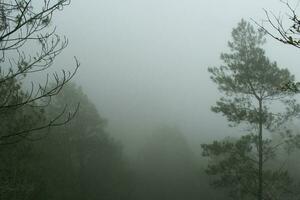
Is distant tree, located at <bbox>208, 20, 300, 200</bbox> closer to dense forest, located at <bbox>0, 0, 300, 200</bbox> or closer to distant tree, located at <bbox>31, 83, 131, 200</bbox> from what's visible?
dense forest, located at <bbox>0, 0, 300, 200</bbox>

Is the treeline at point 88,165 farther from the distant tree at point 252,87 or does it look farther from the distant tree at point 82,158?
the distant tree at point 252,87

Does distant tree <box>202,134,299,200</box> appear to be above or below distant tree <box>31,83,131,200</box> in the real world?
below

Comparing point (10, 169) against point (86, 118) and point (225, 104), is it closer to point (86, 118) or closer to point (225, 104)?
point (225, 104)

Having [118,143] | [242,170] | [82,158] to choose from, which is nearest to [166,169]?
[118,143]

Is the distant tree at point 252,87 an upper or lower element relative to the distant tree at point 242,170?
upper

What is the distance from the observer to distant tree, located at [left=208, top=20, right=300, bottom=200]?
1872 centimetres

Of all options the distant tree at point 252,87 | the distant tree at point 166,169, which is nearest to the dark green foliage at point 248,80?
the distant tree at point 252,87

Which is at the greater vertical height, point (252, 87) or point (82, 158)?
point (82, 158)

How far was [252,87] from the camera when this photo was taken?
19078 millimetres

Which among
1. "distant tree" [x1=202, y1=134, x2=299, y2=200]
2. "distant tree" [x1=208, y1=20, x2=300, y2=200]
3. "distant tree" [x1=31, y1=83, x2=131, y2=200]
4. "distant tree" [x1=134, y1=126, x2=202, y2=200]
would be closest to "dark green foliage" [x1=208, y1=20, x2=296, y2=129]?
"distant tree" [x1=208, y1=20, x2=300, y2=200]

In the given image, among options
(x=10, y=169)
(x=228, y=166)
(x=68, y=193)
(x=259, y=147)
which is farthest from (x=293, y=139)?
(x=68, y=193)

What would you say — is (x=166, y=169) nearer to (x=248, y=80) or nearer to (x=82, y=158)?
(x=82, y=158)

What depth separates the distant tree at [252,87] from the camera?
1872 cm

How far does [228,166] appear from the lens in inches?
746
